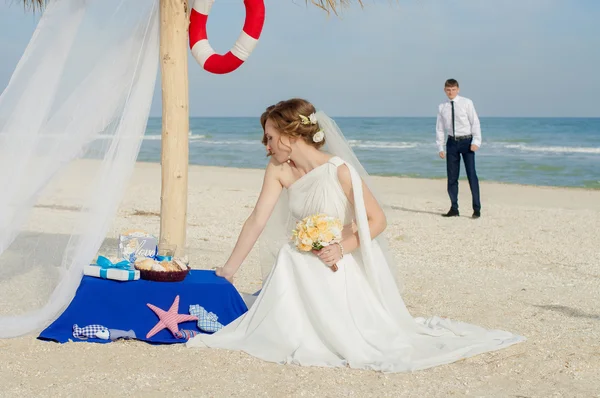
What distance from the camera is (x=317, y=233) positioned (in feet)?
15.4

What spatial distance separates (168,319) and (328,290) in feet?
3.36

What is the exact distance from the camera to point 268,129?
5.02m

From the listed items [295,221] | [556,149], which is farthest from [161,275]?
[556,149]

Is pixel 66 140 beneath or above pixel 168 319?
above

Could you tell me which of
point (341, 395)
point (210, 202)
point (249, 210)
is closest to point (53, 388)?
point (341, 395)

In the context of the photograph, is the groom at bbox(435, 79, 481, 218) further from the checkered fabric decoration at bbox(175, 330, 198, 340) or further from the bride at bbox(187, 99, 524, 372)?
the checkered fabric decoration at bbox(175, 330, 198, 340)

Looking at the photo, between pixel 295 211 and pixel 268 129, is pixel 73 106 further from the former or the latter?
pixel 295 211

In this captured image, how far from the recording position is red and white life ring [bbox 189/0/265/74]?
5598mm

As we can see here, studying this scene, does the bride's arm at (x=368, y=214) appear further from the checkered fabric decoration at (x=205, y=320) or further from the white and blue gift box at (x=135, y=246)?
the white and blue gift box at (x=135, y=246)

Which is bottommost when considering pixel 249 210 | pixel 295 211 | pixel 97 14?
pixel 249 210

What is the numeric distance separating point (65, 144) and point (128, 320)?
118 cm

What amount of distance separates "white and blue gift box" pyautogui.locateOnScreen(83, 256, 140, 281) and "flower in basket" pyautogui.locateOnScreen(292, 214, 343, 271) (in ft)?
3.46

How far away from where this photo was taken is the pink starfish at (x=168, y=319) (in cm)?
490

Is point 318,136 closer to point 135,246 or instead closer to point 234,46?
point 234,46
